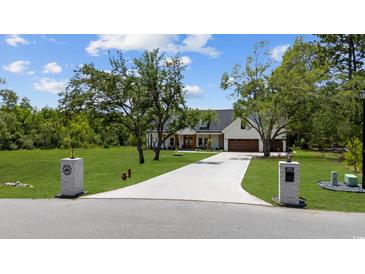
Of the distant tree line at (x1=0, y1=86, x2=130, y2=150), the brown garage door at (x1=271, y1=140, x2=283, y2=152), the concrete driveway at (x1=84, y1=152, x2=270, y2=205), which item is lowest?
the concrete driveway at (x1=84, y1=152, x2=270, y2=205)

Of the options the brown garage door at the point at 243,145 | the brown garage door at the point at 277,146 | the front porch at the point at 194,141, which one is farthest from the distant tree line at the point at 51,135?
the brown garage door at the point at 277,146

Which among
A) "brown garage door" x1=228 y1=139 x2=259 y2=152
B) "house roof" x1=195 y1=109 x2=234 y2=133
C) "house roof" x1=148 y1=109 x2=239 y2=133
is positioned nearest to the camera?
"brown garage door" x1=228 y1=139 x2=259 y2=152

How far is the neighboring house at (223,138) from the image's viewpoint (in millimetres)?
36531

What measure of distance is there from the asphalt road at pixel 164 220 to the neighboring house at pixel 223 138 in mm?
27510

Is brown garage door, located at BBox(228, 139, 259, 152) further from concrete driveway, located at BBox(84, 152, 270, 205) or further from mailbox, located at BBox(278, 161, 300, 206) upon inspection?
mailbox, located at BBox(278, 161, 300, 206)

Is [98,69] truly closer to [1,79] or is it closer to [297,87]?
[1,79]

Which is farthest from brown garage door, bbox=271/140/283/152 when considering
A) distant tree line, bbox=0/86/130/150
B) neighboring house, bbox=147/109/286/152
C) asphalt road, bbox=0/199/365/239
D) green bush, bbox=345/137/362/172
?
asphalt road, bbox=0/199/365/239

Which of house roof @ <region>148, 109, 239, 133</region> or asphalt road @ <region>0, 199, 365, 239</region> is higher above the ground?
house roof @ <region>148, 109, 239, 133</region>

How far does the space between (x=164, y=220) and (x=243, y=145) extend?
106 feet

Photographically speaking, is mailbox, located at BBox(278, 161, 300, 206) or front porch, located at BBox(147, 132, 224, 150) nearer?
mailbox, located at BBox(278, 161, 300, 206)

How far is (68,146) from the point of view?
41.3 metres

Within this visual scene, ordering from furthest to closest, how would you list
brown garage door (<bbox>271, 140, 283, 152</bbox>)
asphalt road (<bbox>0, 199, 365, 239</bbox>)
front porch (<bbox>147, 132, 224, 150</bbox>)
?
front porch (<bbox>147, 132, 224, 150</bbox>) → brown garage door (<bbox>271, 140, 283, 152</bbox>) → asphalt road (<bbox>0, 199, 365, 239</bbox>)

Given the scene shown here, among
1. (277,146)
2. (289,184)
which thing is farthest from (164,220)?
(277,146)

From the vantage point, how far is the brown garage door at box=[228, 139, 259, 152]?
36688mm
